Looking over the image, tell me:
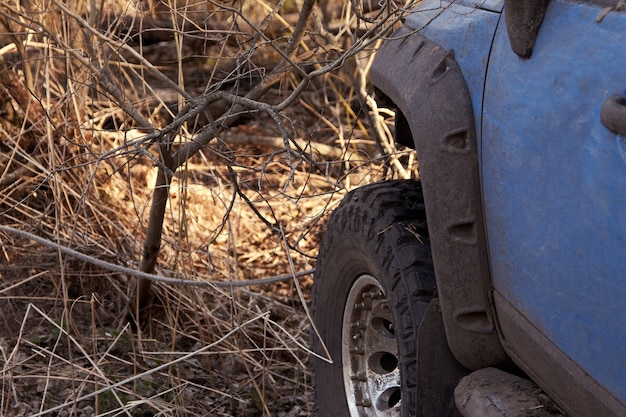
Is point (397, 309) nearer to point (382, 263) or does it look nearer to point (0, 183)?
point (382, 263)

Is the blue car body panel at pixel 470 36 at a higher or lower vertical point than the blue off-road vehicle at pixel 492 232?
higher

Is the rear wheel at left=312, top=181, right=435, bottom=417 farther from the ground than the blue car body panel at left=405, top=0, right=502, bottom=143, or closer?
closer

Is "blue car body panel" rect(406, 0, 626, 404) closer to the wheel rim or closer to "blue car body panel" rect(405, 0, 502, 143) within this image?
"blue car body panel" rect(405, 0, 502, 143)

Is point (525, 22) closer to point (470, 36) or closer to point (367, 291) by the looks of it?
point (470, 36)

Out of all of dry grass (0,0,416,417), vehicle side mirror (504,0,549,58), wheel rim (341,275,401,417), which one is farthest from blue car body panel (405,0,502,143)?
wheel rim (341,275,401,417)

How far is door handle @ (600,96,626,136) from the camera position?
1786 millimetres

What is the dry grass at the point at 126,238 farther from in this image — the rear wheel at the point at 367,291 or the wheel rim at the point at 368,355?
the wheel rim at the point at 368,355

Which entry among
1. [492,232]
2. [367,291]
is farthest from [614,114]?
[367,291]

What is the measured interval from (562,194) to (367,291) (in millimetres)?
1215

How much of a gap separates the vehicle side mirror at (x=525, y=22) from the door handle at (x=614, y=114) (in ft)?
1.14

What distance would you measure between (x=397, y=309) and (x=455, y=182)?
47cm

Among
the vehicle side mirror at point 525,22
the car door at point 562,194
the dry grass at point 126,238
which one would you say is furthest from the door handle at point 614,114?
the dry grass at point 126,238

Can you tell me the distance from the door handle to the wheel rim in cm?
137

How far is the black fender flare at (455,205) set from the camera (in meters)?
2.44
